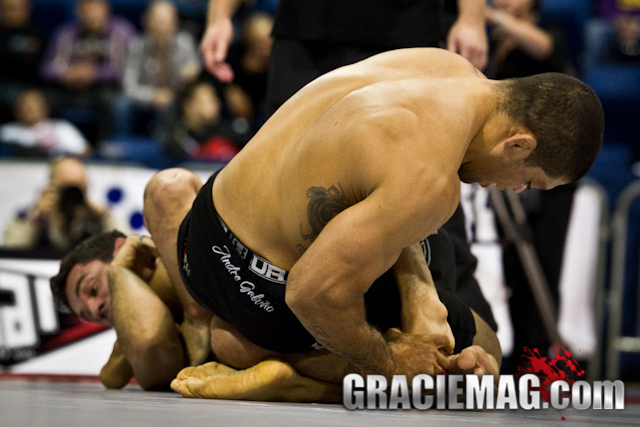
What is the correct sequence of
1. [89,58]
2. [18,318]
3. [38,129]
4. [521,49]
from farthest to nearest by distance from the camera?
[89,58] → [38,129] → [521,49] → [18,318]

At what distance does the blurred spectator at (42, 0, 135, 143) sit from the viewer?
6422 mm

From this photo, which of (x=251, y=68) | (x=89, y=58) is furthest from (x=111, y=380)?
(x=89, y=58)

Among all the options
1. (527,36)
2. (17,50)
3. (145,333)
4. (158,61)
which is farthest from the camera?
(17,50)

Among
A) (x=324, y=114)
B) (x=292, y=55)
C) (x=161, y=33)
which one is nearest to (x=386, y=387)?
(x=324, y=114)

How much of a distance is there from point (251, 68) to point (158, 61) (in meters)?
0.87

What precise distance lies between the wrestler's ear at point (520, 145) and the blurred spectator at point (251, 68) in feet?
13.4

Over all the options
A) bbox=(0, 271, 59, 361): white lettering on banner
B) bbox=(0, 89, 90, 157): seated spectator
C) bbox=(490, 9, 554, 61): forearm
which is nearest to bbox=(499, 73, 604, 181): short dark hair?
bbox=(490, 9, 554, 61): forearm

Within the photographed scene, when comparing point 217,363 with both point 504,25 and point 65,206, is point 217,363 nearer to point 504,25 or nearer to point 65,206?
point 65,206

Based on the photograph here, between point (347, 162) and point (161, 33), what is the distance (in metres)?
4.90

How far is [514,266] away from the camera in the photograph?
4309mm

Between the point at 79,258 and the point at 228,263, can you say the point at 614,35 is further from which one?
the point at 228,263

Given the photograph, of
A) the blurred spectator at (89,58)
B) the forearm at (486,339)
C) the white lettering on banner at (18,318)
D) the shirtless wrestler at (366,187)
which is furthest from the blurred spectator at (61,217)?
the forearm at (486,339)

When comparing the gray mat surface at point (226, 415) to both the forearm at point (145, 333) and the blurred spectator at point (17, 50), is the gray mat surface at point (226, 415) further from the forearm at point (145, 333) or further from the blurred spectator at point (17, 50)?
the blurred spectator at point (17, 50)

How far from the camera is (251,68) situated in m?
6.08
